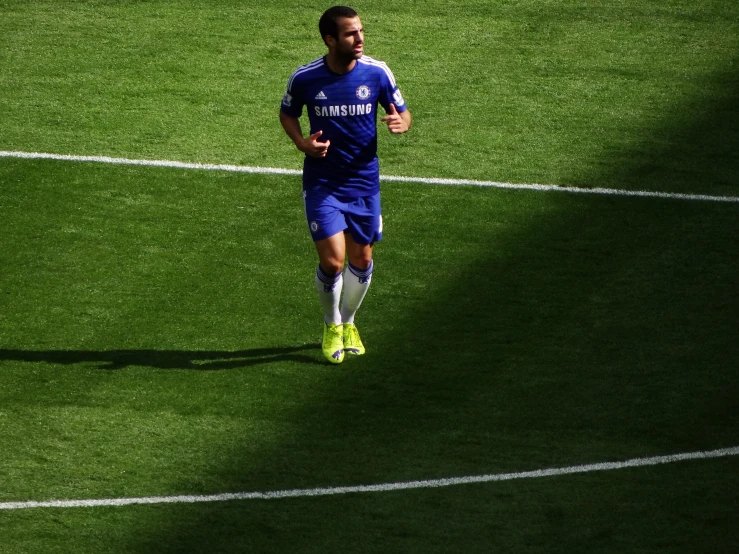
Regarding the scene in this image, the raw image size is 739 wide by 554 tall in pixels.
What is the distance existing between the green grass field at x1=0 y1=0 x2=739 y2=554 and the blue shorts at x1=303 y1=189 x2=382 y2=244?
2.94 feet

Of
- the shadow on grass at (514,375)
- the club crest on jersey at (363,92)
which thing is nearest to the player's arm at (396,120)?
the club crest on jersey at (363,92)

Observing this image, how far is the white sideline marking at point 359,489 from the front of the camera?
7555 mm

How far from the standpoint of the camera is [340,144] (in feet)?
29.2

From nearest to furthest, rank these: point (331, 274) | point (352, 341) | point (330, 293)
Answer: point (331, 274)
point (330, 293)
point (352, 341)

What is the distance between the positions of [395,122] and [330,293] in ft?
4.23

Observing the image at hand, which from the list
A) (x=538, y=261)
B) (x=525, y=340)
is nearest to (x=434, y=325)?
(x=525, y=340)

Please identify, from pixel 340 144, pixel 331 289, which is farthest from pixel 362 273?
pixel 340 144

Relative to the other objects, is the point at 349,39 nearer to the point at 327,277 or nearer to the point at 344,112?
the point at 344,112

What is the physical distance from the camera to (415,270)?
1066 cm

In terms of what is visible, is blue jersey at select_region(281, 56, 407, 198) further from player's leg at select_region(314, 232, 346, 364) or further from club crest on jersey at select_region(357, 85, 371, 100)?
player's leg at select_region(314, 232, 346, 364)

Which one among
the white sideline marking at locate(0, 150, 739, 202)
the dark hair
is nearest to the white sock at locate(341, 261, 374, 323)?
the dark hair

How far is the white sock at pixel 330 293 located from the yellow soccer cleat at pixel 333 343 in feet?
0.17

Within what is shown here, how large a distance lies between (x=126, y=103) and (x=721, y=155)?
5.96 m

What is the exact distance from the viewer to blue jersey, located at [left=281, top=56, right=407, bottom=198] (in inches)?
346
